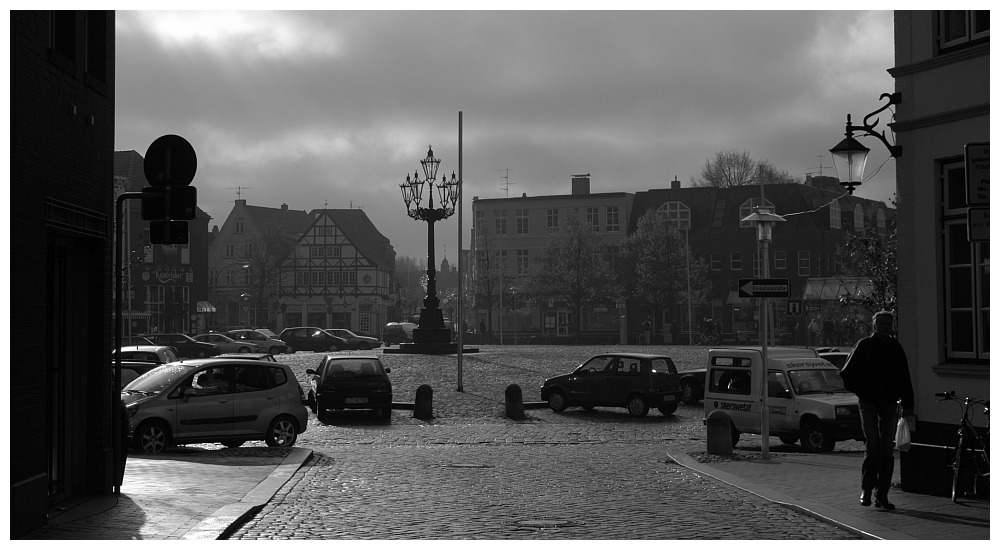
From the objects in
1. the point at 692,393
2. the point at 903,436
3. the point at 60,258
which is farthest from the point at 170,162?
the point at 692,393

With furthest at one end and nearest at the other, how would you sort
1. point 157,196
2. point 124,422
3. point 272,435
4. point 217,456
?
point 272,435, point 217,456, point 124,422, point 157,196

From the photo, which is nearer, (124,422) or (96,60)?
(96,60)

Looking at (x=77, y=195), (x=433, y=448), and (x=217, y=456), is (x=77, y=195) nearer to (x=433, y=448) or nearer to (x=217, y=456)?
(x=217, y=456)

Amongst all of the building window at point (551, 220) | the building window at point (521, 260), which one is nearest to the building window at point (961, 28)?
the building window at point (551, 220)

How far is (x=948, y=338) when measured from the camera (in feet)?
39.2

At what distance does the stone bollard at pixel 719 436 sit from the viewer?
17578mm

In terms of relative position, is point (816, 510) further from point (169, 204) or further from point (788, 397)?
point (788, 397)

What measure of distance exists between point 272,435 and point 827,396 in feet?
30.1

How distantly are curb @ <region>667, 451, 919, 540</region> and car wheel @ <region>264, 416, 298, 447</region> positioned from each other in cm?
714

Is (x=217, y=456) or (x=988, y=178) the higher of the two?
(x=988, y=178)

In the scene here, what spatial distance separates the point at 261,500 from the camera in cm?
1171

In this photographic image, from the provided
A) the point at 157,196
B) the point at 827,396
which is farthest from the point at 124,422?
the point at 827,396

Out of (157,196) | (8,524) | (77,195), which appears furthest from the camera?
(157,196)

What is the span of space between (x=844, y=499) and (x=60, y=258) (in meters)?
8.06
